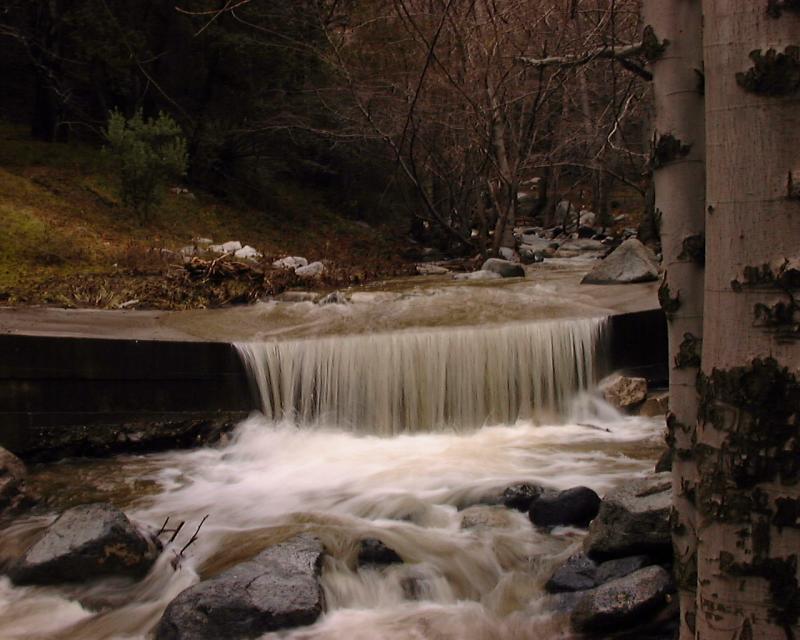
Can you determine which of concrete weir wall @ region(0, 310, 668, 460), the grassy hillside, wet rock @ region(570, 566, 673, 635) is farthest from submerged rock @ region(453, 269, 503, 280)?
wet rock @ region(570, 566, 673, 635)

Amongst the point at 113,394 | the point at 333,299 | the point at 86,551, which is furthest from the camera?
the point at 333,299

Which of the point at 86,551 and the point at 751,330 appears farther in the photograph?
the point at 86,551

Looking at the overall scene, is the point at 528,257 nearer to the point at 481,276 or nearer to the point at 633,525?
the point at 481,276

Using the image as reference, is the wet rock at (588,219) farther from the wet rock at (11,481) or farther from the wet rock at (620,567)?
the wet rock at (620,567)

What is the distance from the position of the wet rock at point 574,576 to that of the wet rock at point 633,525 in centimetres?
6

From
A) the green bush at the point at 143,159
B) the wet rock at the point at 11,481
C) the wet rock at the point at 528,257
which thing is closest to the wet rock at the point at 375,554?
the wet rock at the point at 11,481

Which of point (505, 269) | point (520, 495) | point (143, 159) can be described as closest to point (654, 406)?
point (520, 495)

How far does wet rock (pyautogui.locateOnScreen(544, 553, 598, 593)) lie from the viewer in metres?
4.15

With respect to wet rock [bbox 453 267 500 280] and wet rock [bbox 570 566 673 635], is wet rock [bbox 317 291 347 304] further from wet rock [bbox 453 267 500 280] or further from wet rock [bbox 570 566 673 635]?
wet rock [bbox 570 566 673 635]

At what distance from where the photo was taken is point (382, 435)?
7.72 m

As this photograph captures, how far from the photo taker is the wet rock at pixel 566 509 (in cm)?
508

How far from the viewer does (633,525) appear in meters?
4.11

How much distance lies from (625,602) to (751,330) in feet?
6.91

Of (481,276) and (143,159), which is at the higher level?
(143,159)
